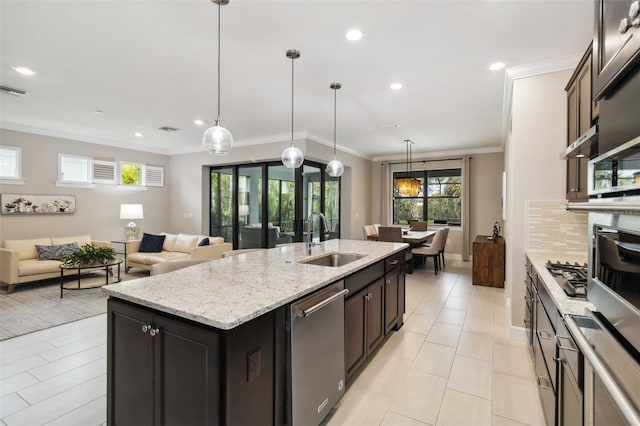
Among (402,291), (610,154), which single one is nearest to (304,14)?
(610,154)

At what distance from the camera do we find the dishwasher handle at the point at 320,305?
1.65m

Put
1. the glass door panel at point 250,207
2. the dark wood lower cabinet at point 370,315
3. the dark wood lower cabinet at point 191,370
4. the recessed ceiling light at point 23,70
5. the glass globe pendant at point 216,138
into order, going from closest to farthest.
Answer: the dark wood lower cabinet at point 191,370 → the dark wood lower cabinet at point 370,315 → the glass globe pendant at point 216,138 → the recessed ceiling light at point 23,70 → the glass door panel at point 250,207

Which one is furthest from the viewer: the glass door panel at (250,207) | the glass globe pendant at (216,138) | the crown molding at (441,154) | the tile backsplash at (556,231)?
the crown molding at (441,154)

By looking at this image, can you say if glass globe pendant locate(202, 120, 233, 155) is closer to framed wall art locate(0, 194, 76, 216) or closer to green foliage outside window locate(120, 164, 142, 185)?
framed wall art locate(0, 194, 76, 216)

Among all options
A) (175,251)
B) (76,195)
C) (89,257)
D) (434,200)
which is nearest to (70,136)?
(76,195)

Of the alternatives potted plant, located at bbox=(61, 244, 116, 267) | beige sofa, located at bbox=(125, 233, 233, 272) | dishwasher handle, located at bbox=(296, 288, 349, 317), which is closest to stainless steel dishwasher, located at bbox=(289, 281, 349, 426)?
dishwasher handle, located at bbox=(296, 288, 349, 317)

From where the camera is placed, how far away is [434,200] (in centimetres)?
847

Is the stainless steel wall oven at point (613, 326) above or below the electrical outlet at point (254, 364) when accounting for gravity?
above

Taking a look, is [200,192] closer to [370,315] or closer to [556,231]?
[370,315]

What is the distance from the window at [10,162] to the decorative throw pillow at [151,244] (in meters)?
2.29

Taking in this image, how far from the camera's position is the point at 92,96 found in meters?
4.13

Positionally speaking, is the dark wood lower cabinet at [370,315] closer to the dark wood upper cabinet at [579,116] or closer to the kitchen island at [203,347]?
the kitchen island at [203,347]

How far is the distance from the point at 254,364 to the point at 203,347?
0.26 meters

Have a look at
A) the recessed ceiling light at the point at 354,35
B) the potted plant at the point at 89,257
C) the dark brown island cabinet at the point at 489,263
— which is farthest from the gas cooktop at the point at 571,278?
the potted plant at the point at 89,257
